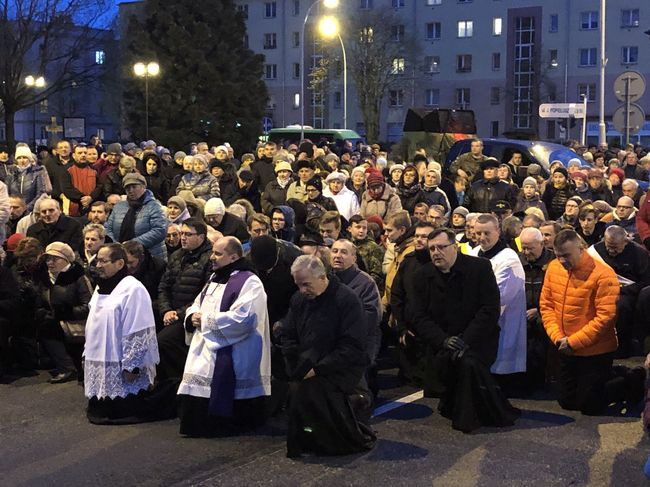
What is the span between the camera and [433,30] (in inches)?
3063

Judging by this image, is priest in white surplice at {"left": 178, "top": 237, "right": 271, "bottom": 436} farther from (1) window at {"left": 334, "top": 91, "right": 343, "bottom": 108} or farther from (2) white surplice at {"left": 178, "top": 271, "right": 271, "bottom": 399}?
(1) window at {"left": 334, "top": 91, "right": 343, "bottom": 108}

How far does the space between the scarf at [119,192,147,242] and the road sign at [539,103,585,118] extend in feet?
56.7

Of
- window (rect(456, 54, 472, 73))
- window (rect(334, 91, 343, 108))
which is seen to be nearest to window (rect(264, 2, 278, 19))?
→ window (rect(334, 91, 343, 108))

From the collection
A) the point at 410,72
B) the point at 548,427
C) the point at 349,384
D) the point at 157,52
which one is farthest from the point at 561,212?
the point at 410,72

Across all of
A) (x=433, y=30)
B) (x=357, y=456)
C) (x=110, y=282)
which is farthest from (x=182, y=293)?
(x=433, y=30)

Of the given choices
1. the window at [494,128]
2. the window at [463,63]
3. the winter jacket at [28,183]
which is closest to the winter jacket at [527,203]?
the winter jacket at [28,183]

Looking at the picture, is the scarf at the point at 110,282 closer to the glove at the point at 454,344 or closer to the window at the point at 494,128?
the glove at the point at 454,344

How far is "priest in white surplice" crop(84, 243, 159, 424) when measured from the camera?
8.45 meters

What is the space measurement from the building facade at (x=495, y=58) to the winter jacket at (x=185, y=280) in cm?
6244

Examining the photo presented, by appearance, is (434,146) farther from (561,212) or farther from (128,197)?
(128,197)

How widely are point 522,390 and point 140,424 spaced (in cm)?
367

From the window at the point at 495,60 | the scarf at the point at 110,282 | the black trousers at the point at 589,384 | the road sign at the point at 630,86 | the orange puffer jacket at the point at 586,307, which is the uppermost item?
the window at the point at 495,60

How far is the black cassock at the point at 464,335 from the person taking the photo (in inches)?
330

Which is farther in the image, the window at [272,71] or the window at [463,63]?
the window at [272,71]
